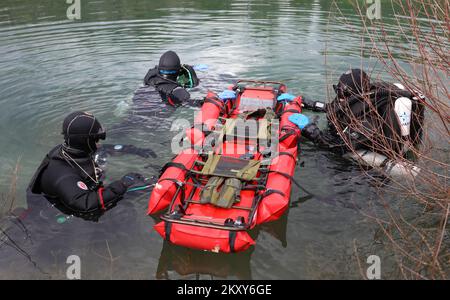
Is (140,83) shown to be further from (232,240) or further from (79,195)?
(232,240)

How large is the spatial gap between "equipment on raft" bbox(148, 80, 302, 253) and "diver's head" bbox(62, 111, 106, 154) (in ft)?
3.14

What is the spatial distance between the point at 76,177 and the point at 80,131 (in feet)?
1.73

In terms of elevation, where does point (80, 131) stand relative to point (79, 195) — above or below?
above

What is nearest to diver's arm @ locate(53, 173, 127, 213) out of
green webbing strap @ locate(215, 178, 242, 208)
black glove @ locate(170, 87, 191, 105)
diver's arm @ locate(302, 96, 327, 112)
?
green webbing strap @ locate(215, 178, 242, 208)

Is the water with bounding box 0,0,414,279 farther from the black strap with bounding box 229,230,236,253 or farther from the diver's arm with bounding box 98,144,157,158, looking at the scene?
the black strap with bounding box 229,230,236,253

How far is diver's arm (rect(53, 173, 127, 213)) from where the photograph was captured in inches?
162

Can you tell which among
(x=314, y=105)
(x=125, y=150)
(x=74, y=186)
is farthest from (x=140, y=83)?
(x=74, y=186)

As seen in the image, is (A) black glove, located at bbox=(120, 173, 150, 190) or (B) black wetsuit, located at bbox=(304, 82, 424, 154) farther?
(B) black wetsuit, located at bbox=(304, 82, 424, 154)

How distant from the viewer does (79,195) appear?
411cm

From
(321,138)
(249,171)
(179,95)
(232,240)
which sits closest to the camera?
(232,240)

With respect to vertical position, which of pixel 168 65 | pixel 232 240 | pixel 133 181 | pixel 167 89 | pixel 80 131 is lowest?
pixel 232 240

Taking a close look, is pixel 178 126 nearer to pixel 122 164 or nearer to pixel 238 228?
pixel 122 164

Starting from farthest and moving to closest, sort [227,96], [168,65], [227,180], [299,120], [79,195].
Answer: [168,65]
[227,96]
[299,120]
[227,180]
[79,195]

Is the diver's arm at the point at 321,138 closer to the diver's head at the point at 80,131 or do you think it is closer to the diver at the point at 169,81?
the diver at the point at 169,81
